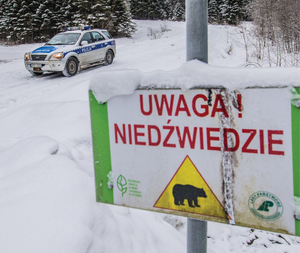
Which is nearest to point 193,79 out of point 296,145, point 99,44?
point 296,145

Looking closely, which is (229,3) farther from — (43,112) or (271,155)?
(271,155)

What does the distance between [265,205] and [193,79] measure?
0.49 metres

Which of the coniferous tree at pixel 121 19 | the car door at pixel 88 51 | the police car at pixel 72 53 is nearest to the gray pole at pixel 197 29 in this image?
the police car at pixel 72 53

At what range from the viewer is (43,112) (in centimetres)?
481

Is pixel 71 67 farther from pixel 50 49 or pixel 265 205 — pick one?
pixel 265 205

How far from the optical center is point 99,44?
11.8 meters

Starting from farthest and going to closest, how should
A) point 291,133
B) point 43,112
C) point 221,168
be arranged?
point 43,112
point 221,168
point 291,133

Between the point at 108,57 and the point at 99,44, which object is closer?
the point at 99,44

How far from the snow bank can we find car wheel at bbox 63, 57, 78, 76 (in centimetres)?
943

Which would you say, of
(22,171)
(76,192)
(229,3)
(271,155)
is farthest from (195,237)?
(229,3)

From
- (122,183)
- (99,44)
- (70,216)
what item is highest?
(99,44)

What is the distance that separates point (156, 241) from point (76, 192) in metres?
0.74

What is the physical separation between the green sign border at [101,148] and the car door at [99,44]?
433 inches

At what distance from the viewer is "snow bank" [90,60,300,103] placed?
0.96 meters
